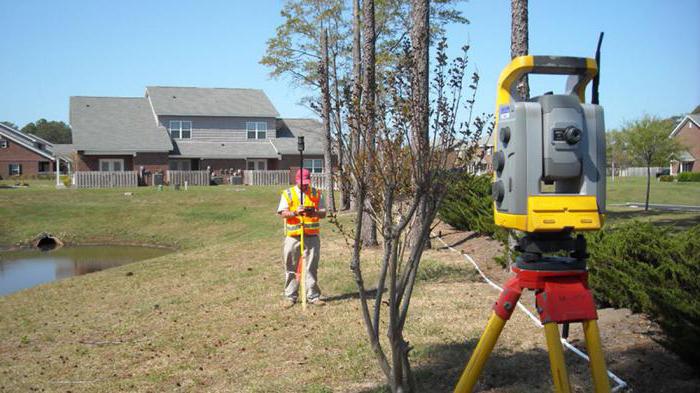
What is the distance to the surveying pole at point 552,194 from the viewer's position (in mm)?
3104

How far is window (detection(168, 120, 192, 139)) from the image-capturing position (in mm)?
49938

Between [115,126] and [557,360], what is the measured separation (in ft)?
158

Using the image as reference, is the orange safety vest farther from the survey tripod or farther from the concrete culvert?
the concrete culvert

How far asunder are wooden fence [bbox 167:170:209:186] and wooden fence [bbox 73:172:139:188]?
7.36 ft

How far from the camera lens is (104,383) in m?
6.48

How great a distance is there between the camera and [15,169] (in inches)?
2534

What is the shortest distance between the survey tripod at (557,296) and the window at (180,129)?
4884 cm

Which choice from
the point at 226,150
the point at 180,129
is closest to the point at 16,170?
the point at 180,129

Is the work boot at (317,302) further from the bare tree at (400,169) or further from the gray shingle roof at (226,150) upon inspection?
the gray shingle roof at (226,150)

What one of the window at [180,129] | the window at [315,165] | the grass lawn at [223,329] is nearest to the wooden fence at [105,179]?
the window at [180,129]

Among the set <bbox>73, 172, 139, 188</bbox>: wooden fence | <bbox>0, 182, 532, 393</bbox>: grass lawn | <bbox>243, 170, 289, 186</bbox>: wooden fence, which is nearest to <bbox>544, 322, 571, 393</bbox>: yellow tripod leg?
<bbox>0, 182, 532, 393</bbox>: grass lawn

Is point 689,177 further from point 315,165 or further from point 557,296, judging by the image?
point 557,296

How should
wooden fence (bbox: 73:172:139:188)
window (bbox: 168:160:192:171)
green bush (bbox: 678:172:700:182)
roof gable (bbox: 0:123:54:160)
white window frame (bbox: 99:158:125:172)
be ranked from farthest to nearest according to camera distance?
roof gable (bbox: 0:123:54:160), window (bbox: 168:160:192:171), green bush (bbox: 678:172:700:182), white window frame (bbox: 99:158:125:172), wooden fence (bbox: 73:172:139:188)

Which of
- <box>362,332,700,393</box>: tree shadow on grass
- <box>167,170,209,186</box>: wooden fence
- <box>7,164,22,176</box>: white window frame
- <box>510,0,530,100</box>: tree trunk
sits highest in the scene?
<box>510,0,530,100</box>: tree trunk
